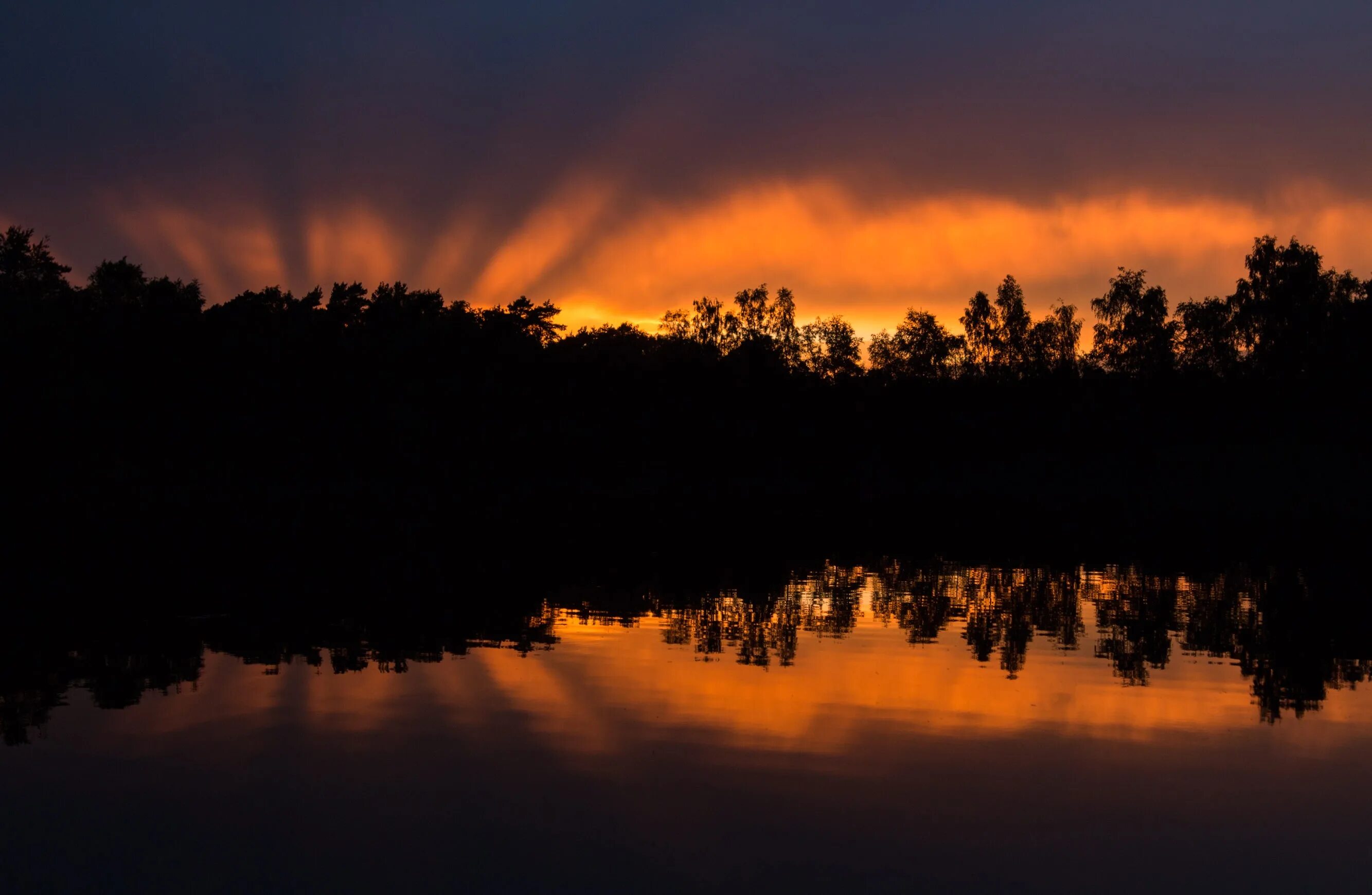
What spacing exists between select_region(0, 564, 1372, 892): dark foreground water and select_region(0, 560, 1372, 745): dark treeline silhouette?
16cm

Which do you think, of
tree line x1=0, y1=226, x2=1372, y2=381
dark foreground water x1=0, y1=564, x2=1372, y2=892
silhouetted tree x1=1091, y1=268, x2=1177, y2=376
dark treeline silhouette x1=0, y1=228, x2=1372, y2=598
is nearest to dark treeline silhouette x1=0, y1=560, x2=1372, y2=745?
dark foreground water x1=0, y1=564, x2=1372, y2=892

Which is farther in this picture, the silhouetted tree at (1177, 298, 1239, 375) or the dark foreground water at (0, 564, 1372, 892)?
the silhouetted tree at (1177, 298, 1239, 375)

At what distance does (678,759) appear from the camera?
16156 mm

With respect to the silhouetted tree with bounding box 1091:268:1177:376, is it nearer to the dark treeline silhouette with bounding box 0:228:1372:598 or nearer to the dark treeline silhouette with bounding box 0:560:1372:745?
the dark treeline silhouette with bounding box 0:228:1372:598

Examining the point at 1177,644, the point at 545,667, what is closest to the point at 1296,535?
the point at 1177,644

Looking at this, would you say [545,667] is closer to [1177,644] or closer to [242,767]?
[242,767]

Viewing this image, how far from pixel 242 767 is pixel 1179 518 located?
208 feet

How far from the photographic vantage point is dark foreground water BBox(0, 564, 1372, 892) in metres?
12.5

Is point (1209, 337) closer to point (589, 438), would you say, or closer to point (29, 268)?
point (589, 438)

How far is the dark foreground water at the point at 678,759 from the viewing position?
12.5 metres

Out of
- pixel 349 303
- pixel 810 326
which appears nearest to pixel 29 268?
pixel 349 303

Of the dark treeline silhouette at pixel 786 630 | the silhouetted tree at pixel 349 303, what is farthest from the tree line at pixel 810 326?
the dark treeline silhouette at pixel 786 630

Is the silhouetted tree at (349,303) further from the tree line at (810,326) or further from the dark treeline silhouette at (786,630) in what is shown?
the dark treeline silhouette at (786,630)

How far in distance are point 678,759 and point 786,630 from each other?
39.7 ft
